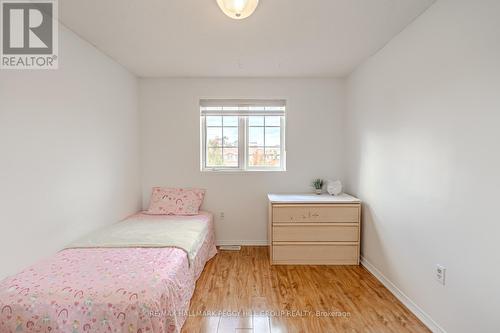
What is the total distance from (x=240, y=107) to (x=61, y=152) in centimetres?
211

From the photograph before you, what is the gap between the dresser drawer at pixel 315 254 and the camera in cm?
291

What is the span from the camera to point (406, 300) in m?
2.11

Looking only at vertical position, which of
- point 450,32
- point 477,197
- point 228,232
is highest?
point 450,32

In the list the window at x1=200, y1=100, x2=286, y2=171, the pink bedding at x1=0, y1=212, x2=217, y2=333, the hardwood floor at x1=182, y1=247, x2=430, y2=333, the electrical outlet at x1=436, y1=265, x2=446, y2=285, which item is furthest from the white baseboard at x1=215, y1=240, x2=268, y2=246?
the electrical outlet at x1=436, y1=265, x2=446, y2=285

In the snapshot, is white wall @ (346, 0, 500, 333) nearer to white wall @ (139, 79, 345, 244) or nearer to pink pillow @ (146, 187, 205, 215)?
white wall @ (139, 79, 345, 244)

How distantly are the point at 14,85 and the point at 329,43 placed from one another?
251 cm

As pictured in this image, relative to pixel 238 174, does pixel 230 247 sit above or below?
below

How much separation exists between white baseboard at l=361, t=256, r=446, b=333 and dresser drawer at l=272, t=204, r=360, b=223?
0.54 meters

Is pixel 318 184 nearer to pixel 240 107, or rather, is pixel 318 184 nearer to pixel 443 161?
pixel 240 107

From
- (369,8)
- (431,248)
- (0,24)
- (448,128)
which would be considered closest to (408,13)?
(369,8)

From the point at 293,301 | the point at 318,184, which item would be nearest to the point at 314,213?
the point at 318,184

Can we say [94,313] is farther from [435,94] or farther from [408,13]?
[408,13]

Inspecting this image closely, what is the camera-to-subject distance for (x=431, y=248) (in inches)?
71.4

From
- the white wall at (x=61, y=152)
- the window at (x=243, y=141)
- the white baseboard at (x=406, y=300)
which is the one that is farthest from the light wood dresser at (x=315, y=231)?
the white wall at (x=61, y=152)
